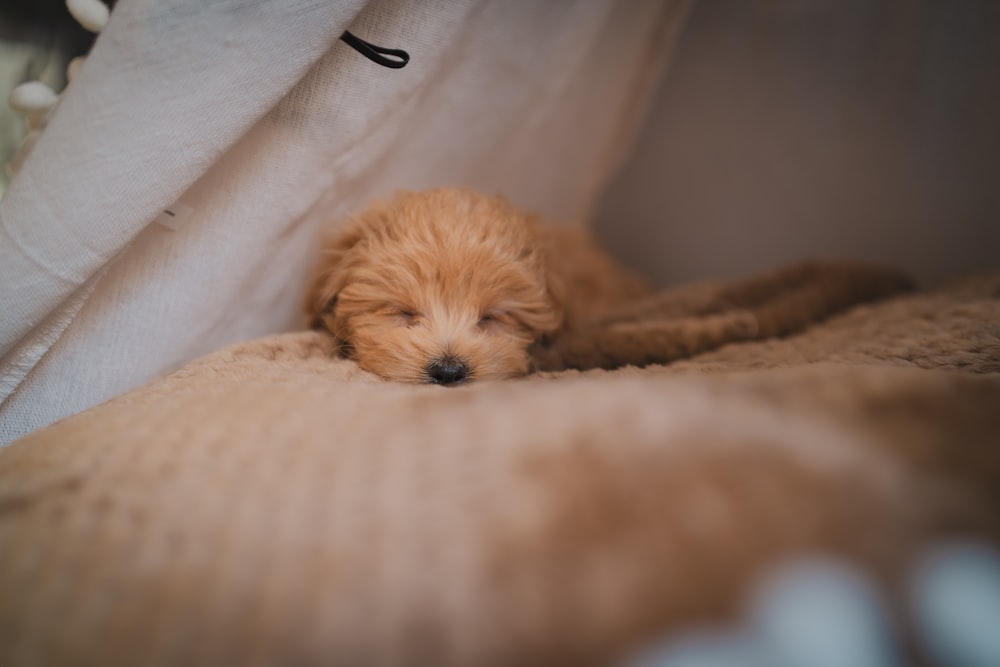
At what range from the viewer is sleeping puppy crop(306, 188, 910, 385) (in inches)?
54.2

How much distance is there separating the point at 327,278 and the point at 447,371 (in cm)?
48

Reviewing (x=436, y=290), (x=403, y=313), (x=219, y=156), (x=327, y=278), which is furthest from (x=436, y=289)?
(x=219, y=156)

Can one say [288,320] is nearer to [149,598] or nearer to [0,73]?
[0,73]

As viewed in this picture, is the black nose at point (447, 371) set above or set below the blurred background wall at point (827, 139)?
below

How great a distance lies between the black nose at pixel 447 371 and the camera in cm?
135

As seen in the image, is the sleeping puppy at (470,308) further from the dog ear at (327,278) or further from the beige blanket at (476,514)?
the beige blanket at (476,514)

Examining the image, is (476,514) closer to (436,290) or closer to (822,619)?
(822,619)

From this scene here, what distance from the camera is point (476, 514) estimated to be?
63cm

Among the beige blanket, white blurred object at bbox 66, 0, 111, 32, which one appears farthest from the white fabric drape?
the beige blanket

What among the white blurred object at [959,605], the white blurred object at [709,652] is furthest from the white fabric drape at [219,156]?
the white blurred object at [959,605]

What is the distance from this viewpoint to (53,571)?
0.69 meters

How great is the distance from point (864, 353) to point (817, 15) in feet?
5.54

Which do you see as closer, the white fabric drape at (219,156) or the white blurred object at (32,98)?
the white fabric drape at (219,156)

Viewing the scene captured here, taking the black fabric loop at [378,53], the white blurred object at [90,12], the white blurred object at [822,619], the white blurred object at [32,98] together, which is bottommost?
the white blurred object at [822,619]
